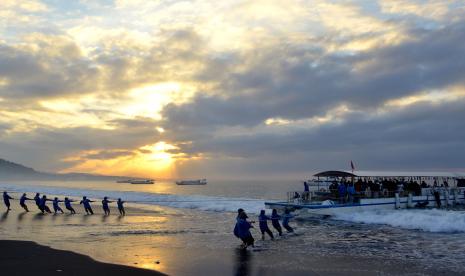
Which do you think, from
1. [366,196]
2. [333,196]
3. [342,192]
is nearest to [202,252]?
[342,192]

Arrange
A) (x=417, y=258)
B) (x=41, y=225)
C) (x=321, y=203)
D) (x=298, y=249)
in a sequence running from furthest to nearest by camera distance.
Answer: (x=321, y=203), (x=41, y=225), (x=298, y=249), (x=417, y=258)

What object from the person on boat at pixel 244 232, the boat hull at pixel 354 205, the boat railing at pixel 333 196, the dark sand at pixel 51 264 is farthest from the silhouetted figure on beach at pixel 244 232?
the boat railing at pixel 333 196

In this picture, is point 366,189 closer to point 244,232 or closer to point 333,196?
point 333,196

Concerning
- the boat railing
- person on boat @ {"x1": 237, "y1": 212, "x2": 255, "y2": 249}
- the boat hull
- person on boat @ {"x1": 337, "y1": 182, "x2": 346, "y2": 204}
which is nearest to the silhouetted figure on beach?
person on boat @ {"x1": 237, "y1": 212, "x2": 255, "y2": 249}

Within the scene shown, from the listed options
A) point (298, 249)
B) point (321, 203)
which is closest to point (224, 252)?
point (298, 249)

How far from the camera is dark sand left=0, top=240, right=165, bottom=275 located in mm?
11953

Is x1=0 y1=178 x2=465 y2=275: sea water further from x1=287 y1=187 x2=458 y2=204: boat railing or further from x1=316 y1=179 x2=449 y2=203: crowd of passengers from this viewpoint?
x1=316 y1=179 x2=449 y2=203: crowd of passengers

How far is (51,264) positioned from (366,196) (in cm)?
2453

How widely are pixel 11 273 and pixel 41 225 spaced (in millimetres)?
12195

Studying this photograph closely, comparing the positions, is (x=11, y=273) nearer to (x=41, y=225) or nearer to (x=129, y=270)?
(x=129, y=270)

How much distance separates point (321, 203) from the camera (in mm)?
29922

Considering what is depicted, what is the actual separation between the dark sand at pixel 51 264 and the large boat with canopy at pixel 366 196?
1818cm

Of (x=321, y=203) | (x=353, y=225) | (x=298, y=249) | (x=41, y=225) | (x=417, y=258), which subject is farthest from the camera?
(x=321, y=203)

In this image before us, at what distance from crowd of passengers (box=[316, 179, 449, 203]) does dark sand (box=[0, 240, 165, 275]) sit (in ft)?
69.5
